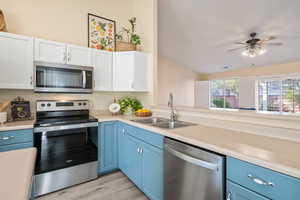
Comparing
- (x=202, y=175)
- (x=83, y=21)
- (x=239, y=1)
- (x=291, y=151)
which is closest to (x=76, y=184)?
(x=202, y=175)

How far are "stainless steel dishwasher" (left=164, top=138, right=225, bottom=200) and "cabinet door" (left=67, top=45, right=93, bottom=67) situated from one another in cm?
171

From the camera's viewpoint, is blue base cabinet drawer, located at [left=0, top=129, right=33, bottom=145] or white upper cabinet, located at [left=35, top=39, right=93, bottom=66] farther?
white upper cabinet, located at [left=35, top=39, right=93, bottom=66]

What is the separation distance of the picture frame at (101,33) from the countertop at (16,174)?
2.04 metres

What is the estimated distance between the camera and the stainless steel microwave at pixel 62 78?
1890mm

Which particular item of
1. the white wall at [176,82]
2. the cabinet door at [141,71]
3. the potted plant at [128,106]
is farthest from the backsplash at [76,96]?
Answer: the white wall at [176,82]

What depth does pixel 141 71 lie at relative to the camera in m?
2.49

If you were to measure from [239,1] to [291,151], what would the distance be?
283 cm

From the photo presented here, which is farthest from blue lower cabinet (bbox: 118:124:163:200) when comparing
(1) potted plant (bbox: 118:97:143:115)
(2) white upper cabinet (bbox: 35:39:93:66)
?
(2) white upper cabinet (bbox: 35:39:93:66)

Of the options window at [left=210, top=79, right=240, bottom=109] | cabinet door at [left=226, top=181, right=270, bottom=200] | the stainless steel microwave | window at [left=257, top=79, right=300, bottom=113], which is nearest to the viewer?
cabinet door at [left=226, top=181, right=270, bottom=200]

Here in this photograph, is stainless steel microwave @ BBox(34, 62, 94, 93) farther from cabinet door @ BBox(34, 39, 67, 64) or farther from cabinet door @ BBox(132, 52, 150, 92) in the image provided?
cabinet door @ BBox(132, 52, 150, 92)

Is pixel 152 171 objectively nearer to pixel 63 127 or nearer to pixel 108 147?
pixel 108 147

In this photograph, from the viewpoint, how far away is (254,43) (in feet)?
11.8

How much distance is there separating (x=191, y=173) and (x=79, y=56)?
2108 mm

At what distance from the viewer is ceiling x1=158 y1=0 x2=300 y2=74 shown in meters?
2.76
